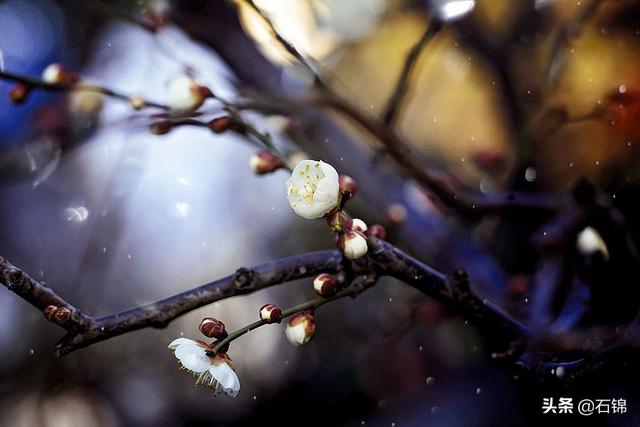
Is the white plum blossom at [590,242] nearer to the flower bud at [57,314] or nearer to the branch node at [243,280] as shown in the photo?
the branch node at [243,280]

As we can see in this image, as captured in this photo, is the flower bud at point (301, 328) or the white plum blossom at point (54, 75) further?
the white plum blossom at point (54, 75)

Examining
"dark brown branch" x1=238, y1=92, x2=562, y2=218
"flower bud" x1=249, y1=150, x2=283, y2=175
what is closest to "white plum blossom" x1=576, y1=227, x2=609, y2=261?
"dark brown branch" x1=238, y1=92, x2=562, y2=218

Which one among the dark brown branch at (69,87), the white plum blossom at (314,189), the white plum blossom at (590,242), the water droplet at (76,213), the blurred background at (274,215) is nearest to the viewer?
the white plum blossom at (314,189)

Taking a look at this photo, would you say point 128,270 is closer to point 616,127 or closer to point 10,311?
point 10,311

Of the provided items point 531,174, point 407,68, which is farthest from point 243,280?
point 531,174

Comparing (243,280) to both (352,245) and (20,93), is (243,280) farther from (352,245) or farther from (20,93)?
(20,93)

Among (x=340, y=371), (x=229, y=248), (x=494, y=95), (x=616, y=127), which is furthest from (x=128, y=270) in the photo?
(x=616, y=127)

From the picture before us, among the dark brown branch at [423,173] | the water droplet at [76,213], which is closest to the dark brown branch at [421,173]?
the dark brown branch at [423,173]
